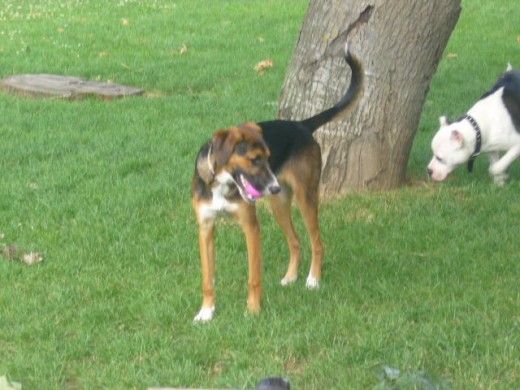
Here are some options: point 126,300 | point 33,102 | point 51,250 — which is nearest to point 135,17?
point 33,102

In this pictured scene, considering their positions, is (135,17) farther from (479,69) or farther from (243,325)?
(243,325)

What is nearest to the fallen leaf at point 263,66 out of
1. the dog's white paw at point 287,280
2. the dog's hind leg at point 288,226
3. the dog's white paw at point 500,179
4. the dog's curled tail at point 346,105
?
the dog's white paw at point 500,179

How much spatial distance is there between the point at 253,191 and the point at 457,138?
382 centimetres

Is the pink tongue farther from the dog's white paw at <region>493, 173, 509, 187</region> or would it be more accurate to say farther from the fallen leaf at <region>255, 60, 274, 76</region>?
the fallen leaf at <region>255, 60, 274, 76</region>

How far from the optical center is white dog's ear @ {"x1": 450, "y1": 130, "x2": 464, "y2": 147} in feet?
28.7

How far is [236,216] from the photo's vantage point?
18.9 feet

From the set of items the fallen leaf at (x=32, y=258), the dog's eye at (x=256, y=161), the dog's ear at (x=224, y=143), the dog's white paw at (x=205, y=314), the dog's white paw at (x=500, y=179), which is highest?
the dog's ear at (x=224, y=143)

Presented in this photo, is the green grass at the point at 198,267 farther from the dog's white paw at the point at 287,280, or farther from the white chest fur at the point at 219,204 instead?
the white chest fur at the point at 219,204

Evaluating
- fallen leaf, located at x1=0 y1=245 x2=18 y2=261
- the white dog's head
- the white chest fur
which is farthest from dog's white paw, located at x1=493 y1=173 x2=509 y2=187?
fallen leaf, located at x1=0 y1=245 x2=18 y2=261

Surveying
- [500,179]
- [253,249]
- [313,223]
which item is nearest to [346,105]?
[313,223]

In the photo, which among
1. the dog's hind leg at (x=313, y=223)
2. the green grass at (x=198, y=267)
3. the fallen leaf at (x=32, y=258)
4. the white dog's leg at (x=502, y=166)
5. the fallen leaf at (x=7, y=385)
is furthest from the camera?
the white dog's leg at (x=502, y=166)

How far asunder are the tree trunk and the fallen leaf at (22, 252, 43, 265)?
7.83ft

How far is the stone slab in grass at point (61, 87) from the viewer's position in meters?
11.7

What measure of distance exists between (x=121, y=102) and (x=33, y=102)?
97 centimetres
